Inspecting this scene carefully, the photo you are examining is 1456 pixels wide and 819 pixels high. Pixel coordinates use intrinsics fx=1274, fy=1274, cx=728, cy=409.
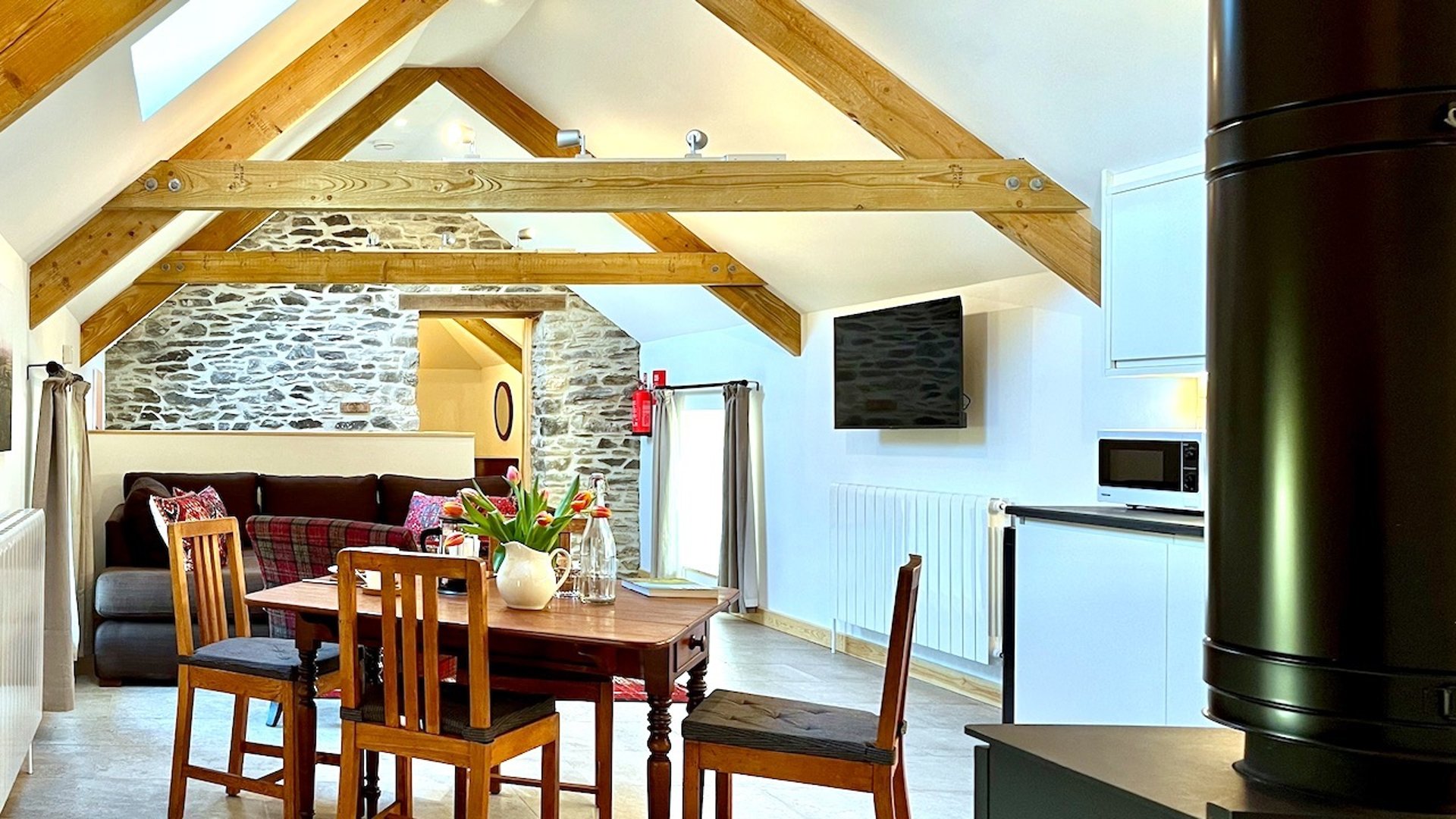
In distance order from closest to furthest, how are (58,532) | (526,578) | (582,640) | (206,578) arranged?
(582,640) → (526,578) → (206,578) → (58,532)

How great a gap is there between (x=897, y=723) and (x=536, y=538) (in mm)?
1086

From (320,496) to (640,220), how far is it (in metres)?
2.60

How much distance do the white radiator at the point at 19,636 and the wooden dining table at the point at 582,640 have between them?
80 centimetres

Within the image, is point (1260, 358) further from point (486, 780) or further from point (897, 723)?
point (486, 780)

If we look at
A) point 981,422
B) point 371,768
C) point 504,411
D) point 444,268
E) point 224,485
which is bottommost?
point 371,768

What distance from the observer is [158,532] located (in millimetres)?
6723

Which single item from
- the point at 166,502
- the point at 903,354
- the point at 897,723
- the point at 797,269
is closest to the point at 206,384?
the point at 166,502

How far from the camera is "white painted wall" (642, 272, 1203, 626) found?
5352mm

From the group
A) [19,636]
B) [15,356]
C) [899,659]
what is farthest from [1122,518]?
[15,356]

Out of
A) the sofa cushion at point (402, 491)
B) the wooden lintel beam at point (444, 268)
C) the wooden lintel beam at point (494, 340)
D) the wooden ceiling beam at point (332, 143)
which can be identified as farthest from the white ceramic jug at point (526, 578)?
the wooden lintel beam at point (494, 340)

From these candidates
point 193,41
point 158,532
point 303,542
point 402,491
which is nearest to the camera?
point 193,41

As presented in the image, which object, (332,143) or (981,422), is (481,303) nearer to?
(332,143)

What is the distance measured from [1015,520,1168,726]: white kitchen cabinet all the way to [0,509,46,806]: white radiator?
334 cm

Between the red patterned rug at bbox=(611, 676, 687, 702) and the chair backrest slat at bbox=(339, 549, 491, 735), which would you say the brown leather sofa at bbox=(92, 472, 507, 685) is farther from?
the chair backrest slat at bbox=(339, 549, 491, 735)
